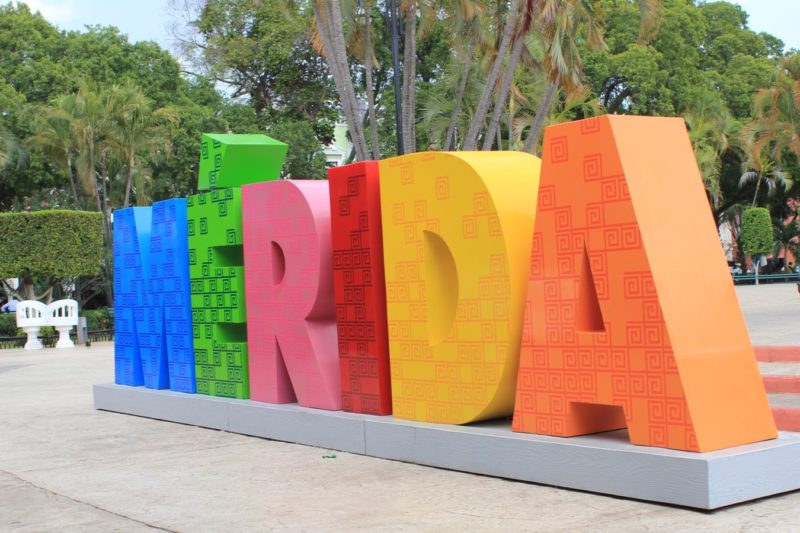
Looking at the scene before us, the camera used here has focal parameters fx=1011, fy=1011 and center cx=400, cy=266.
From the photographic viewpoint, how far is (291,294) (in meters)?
9.60

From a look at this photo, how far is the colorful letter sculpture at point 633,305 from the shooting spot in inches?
247

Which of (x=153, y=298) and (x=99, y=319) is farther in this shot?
(x=99, y=319)

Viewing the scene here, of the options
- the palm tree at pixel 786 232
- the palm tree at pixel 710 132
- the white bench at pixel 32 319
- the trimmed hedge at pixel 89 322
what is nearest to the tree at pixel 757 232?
the palm tree at pixel 710 132

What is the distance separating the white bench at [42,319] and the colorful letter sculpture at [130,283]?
46.0 feet

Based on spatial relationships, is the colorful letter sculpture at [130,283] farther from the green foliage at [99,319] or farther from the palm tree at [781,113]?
the palm tree at [781,113]

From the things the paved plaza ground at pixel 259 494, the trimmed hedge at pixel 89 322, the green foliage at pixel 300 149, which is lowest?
the paved plaza ground at pixel 259 494

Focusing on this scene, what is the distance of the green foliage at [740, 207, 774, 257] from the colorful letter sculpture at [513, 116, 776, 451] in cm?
3782

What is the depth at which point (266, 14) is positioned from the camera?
120ft

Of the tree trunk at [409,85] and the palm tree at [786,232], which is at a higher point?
the tree trunk at [409,85]

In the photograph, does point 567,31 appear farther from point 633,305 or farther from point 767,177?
point 767,177

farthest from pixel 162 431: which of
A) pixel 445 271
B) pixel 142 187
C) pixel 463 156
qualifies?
pixel 142 187

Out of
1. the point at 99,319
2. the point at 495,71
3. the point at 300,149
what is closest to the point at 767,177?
the point at 300,149

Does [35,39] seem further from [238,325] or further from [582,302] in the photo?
[582,302]

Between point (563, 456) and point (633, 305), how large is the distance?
1087 mm
